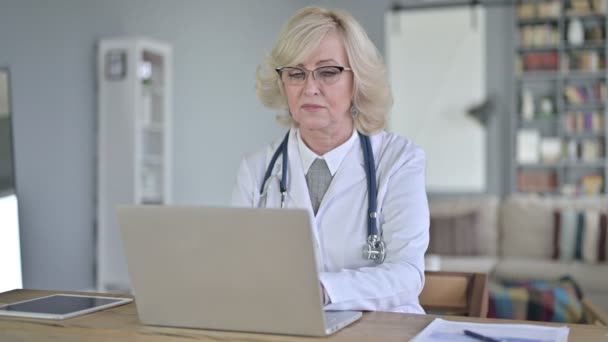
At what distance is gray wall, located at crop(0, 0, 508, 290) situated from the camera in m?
4.52

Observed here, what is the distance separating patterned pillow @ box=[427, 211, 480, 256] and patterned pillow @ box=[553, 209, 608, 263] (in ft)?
1.89

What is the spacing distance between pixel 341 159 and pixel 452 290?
42 centimetres

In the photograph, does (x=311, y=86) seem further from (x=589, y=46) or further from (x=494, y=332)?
Answer: (x=589, y=46)

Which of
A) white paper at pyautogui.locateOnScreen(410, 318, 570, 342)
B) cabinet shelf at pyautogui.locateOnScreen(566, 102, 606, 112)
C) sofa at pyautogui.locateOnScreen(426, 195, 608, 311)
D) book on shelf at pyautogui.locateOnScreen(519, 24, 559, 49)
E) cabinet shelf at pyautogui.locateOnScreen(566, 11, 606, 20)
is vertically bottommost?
sofa at pyautogui.locateOnScreen(426, 195, 608, 311)

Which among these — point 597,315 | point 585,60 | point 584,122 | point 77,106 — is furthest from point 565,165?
point 597,315

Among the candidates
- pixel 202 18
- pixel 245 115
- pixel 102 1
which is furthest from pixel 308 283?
pixel 245 115

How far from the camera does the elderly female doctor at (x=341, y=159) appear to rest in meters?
1.81

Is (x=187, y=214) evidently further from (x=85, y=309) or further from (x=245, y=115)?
(x=245, y=115)

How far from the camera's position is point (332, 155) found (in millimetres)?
1979

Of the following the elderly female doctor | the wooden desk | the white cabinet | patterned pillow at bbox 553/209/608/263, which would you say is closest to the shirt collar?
the elderly female doctor

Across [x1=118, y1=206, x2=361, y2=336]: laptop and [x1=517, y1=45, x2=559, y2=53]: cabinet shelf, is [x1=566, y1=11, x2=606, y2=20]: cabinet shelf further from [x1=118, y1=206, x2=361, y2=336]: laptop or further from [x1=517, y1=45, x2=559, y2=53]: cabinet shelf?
[x1=118, y1=206, x2=361, y2=336]: laptop

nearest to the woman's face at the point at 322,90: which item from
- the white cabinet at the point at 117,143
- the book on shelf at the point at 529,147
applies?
the white cabinet at the point at 117,143

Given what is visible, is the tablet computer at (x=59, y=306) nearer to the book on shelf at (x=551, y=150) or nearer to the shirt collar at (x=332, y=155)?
the shirt collar at (x=332, y=155)

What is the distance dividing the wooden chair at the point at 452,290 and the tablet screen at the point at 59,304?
29.6 inches
